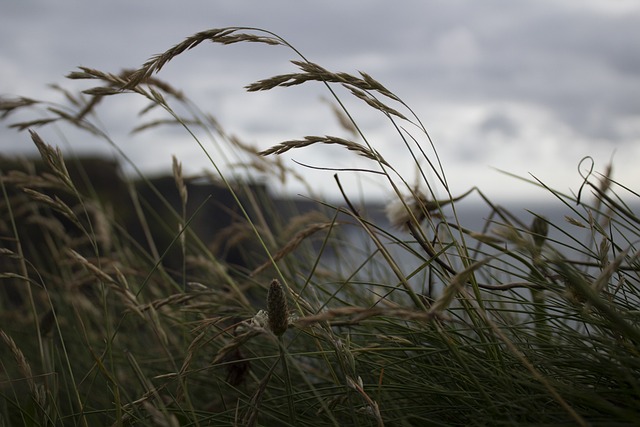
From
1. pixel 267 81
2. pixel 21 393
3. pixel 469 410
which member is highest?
pixel 267 81

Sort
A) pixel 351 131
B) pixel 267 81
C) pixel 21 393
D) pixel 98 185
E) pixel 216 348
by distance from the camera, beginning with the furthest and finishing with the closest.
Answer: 1. pixel 98 185
2. pixel 21 393
3. pixel 351 131
4. pixel 216 348
5. pixel 267 81

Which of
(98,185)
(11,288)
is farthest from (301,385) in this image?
(98,185)

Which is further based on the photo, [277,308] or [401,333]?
[401,333]

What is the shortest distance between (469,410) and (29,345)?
6.22 ft

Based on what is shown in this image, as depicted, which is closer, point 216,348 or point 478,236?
point 478,236

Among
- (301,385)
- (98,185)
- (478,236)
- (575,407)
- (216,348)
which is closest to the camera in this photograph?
(478,236)

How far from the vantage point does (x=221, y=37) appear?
4.13 ft

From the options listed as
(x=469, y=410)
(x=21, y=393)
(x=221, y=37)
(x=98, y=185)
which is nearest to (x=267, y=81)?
(x=221, y=37)

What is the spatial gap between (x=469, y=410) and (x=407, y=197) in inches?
24.5

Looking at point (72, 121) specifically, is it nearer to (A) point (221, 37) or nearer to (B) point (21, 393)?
(A) point (221, 37)

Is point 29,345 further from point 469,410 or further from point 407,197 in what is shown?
point 469,410

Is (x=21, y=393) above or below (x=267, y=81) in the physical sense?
below

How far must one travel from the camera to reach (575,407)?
3.38 ft

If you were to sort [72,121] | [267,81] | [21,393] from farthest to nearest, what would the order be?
[21,393]
[72,121]
[267,81]
